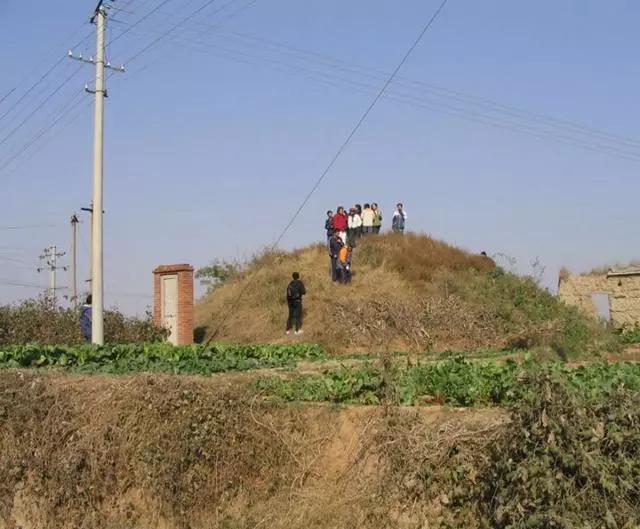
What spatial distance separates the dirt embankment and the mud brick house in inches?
898

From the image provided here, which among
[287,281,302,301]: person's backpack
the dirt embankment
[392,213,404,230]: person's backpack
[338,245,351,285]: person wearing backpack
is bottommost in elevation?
the dirt embankment

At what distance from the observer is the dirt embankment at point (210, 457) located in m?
6.47

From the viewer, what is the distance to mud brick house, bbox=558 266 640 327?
2886 centimetres

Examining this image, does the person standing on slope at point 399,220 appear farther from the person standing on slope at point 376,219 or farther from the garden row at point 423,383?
the garden row at point 423,383

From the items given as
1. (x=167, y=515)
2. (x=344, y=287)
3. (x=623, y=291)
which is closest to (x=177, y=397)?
(x=167, y=515)

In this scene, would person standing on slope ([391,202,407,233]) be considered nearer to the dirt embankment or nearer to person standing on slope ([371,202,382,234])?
person standing on slope ([371,202,382,234])

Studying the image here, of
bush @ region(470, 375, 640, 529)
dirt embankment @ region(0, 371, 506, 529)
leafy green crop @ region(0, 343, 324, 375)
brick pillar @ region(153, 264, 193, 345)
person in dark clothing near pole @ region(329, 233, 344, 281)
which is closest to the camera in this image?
bush @ region(470, 375, 640, 529)

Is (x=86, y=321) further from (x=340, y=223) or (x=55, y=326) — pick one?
(x=340, y=223)

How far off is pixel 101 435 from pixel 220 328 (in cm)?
1736

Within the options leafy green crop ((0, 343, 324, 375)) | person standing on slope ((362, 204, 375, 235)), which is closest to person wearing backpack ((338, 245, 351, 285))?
person standing on slope ((362, 204, 375, 235))

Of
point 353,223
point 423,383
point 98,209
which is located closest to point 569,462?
point 423,383

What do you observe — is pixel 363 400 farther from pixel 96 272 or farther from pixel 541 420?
pixel 96 272

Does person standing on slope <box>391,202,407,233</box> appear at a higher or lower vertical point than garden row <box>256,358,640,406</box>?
higher

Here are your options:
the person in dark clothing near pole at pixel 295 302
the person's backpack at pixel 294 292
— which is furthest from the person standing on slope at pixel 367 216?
the person's backpack at pixel 294 292
